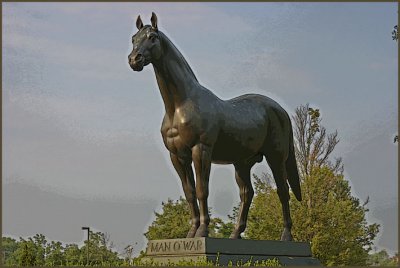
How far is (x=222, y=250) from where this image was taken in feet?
26.2

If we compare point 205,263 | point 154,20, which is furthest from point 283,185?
point 154,20

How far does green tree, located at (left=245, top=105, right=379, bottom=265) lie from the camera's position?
2162cm

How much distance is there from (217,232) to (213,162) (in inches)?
839

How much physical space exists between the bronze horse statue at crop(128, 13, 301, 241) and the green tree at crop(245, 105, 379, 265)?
40.7 ft

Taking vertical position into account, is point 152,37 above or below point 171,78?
above

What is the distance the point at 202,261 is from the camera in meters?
7.55

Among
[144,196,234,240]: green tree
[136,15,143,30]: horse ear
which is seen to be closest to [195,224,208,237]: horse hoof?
[136,15,143,30]: horse ear

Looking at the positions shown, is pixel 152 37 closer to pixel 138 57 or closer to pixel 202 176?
pixel 138 57

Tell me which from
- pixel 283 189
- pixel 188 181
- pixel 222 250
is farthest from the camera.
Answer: pixel 283 189

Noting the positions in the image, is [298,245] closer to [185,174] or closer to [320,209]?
[185,174]

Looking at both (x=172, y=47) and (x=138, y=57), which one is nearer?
(x=138, y=57)

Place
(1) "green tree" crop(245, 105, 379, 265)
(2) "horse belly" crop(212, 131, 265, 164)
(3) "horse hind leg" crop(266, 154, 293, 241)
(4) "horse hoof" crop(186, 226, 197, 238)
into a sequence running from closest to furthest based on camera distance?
1. (4) "horse hoof" crop(186, 226, 197, 238)
2. (2) "horse belly" crop(212, 131, 265, 164)
3. (3) "horse hind leg" crop(266, 154, 293, 241)
4. (1) "green tree" crop(245, 105, 379, 265)

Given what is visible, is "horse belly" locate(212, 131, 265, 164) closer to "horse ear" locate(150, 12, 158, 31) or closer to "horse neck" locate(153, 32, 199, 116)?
"horse neck" locate(153, 32, 199, 116)

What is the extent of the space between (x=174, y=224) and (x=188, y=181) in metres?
19.4
